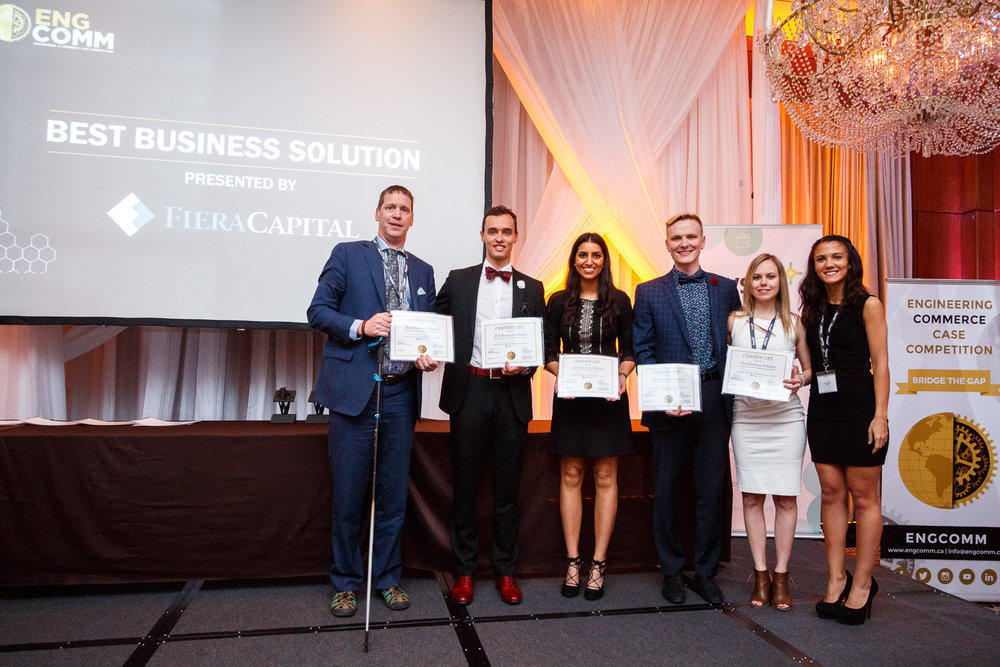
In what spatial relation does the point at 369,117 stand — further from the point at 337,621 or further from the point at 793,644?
the point at 793,644

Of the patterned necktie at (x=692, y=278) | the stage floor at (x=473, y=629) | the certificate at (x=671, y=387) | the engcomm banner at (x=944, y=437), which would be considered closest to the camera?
the stage floor at (x=473, y=629)

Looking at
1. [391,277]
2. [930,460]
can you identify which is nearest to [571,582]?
[391,277]

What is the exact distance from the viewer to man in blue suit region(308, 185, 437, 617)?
2365 millimetres

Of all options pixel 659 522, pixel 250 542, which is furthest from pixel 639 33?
pixel 250 542

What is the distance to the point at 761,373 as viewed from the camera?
238 centimetres

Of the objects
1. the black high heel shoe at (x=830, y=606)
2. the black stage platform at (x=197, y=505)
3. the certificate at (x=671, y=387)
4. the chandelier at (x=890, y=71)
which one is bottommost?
the black high heel shoe at (x=830, y=606)

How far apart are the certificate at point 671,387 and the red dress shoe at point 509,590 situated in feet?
3.12

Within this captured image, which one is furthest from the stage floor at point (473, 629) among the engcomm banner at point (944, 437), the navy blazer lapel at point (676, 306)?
the navy blazer lapel at point (676, 306)

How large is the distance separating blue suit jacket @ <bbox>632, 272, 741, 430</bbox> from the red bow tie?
63 cm

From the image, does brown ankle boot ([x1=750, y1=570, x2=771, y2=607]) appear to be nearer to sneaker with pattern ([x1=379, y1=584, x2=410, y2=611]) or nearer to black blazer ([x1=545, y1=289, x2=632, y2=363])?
black blazer ([x1=545, y1=289, x2=632, y2=363])

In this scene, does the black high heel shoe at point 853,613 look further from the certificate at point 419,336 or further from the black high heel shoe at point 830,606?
the certificate at point 419,336

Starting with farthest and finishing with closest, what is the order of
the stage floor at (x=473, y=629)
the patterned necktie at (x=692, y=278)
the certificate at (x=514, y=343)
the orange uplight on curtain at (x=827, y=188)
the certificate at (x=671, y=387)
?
the orange uplight on curtain at (x=827, y=188) < the patterned necktie at (x=692, y=278) < the certificate at (x=671, y=387) < the certificate at (x=514, y=343) < the stage floor at (x=473, y=629)

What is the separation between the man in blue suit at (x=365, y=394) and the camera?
2.37 m

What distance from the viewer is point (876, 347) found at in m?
2.34
